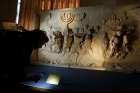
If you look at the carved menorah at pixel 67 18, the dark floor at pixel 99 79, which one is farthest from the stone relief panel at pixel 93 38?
the dark floor at pixel 99 79

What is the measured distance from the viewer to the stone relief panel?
8.12m

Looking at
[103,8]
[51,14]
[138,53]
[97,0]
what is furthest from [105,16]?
[97,0]

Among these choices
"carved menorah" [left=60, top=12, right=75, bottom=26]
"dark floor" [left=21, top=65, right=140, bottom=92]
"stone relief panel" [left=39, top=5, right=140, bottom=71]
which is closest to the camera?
"dark floor" [left=21, top=65, right=140, bottom=92]

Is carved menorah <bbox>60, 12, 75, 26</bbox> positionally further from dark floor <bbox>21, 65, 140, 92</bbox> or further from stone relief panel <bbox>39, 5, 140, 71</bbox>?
dark floor <bbox>21, 65, 140, 92</bbox>

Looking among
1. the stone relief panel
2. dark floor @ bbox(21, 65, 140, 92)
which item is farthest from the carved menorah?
dark floor @ bbox(21, 65, 140, 92)

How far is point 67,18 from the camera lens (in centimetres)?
974

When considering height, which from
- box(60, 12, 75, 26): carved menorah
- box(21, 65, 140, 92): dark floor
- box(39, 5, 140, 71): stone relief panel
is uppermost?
box(60, 12, 75, 26): carved menorah

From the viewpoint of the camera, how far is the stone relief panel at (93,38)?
812cm

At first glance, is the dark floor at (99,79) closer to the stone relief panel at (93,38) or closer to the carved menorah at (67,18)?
the stone relief panel at (93,38)

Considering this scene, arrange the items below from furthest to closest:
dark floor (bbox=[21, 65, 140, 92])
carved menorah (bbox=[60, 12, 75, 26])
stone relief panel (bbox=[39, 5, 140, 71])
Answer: carved menorah (bbox=[60, 12, 75, 26])
stone relief panel (bbox=[39, 5, 140, 71])
dark floor (bbox=[21, 65, 140, 92])

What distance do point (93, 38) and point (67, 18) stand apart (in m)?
1.38

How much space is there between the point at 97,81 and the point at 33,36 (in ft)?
10.6

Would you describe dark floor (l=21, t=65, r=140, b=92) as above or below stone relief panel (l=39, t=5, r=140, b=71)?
below

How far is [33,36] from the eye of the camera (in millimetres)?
4344
